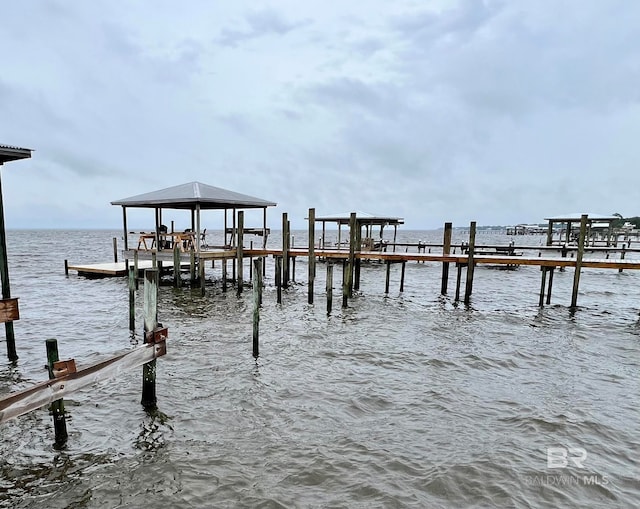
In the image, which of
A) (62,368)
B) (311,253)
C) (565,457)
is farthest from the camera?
(311,253)

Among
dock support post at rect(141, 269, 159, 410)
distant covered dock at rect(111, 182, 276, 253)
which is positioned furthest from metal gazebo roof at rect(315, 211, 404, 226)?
dock support post at rect(141, 269, 159, 410)

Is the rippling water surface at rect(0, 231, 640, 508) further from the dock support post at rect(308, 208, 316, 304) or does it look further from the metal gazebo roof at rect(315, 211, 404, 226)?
the metal gazebo roof at rect(315, 211, 404, 226)

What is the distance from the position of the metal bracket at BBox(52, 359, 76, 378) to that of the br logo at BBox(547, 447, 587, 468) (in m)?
5.65

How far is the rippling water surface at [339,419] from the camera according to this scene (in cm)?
417

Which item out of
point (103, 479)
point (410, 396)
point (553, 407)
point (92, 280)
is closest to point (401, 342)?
point (410, 396)

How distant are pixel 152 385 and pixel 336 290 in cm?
1220

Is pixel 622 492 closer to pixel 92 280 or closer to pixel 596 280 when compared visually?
pixel 92 280

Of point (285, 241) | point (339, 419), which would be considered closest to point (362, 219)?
point (285, 241)

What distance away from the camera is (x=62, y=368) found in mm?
4188

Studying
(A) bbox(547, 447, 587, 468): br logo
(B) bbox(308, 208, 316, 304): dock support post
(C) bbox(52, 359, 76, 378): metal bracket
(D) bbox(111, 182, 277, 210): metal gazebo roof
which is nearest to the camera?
(C) bbox(52, 359, 76, 378): metal bracket

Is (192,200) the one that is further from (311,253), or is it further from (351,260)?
(351,260)

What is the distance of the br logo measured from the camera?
466 centimetres

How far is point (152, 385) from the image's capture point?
228 inches

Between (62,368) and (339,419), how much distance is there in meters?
3.62
